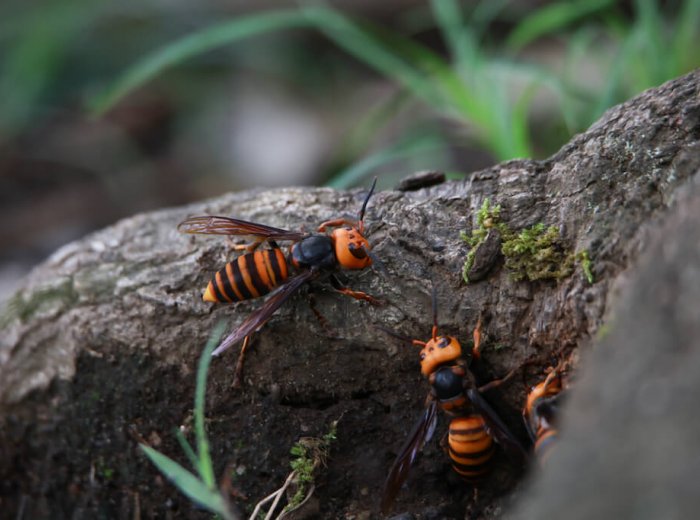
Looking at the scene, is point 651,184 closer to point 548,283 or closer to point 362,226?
point 548,283

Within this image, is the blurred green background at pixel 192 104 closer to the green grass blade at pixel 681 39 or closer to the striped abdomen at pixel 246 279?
the green grass blade at pixel 681 39

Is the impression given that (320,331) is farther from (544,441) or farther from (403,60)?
(403,60)

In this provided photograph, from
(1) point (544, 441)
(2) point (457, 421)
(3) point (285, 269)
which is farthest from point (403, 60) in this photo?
(1) point (544, 441)

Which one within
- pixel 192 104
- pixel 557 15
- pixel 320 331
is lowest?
pixel 320 331

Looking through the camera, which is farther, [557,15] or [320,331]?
[557,15]

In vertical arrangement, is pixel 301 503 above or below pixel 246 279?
below

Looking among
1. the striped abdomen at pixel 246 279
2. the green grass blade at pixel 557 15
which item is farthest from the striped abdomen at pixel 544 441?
the green grass blade at pixel 557 15
